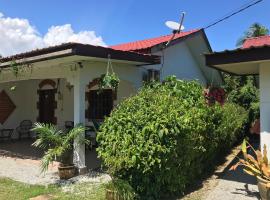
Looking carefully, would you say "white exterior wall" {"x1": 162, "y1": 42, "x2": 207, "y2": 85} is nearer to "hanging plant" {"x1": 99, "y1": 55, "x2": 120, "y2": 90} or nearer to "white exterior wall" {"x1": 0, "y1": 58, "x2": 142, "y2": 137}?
"white exterior wall" {"x1": 0, "y1": 58, "x2": 142, "y2": 137}

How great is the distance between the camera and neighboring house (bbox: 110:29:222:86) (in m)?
12.5

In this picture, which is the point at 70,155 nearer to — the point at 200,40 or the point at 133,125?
the point at 133,125

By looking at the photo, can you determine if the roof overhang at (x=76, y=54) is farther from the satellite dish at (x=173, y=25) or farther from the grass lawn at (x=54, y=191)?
the grass lawn at (x=54, y=191)

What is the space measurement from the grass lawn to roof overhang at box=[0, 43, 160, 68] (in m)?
2.98

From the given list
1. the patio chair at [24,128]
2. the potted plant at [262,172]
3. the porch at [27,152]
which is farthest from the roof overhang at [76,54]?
the patio chair at [24,128]

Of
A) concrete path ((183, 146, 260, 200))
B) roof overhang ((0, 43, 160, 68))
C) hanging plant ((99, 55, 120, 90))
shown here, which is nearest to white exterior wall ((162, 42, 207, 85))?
roof overhang ((0, 43, 160, 68))

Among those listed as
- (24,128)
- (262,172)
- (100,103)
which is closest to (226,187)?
(262,172)

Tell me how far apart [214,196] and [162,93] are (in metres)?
2.58

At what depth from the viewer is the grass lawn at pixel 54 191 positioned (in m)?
7.14

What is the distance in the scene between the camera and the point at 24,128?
16734 millimetres

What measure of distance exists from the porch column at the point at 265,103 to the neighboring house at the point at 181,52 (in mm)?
4987

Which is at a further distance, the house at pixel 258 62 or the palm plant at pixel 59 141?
the palm plant at pixel 59 141

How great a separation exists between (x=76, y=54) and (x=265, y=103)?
13.8 ft

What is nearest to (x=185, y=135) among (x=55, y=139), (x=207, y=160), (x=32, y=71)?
(x=207, y=160)
